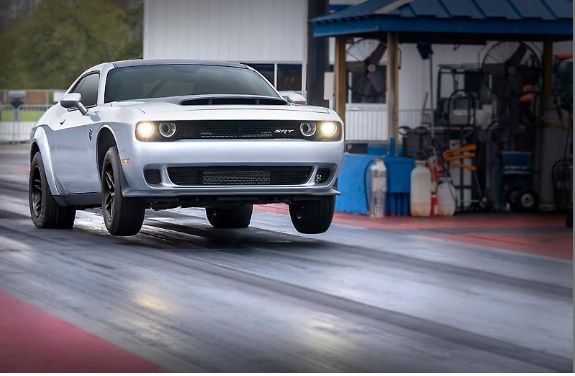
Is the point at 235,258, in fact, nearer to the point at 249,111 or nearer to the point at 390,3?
the point at 249,111

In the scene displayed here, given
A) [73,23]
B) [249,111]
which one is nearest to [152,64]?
[249,111]

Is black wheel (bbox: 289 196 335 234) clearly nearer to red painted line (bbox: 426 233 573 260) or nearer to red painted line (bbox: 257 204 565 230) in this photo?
red painted line (bbox: 426 233 573 260)

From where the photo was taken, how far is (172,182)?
1392 centimetres

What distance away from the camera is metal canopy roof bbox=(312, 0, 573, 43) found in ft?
62.1

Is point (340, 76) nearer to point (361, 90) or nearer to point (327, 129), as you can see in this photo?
point (327, 129)

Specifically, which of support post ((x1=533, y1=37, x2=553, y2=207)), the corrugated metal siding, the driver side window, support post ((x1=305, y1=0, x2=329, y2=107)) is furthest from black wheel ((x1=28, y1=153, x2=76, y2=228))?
the corrugated metal siding

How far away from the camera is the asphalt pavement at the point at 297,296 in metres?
8.56

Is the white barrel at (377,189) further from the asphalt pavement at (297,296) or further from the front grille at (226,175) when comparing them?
the front grille at (226,175)

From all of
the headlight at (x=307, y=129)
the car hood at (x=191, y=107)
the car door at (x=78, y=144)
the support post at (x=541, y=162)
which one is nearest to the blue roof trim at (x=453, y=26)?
the support post at (x=541, y=162)

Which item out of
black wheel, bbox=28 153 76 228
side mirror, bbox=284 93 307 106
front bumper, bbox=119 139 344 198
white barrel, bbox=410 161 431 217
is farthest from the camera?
white barrel, bbox=410 161 431 217

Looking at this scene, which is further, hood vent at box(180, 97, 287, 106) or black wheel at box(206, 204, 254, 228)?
black wheel at box(206, 204, 254, 228)

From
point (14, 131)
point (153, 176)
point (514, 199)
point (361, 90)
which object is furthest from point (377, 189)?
point (14, 131)

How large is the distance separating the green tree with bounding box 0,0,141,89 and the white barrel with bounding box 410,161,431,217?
2741 inches

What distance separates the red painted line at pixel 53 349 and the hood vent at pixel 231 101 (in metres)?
4.65
